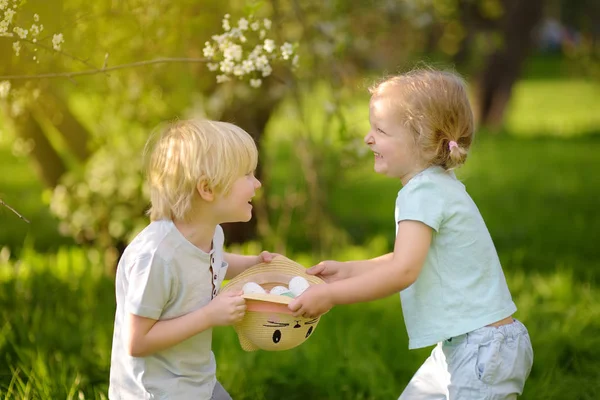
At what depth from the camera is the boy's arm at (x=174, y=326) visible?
2.11m

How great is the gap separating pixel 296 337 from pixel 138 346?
0.42 meters

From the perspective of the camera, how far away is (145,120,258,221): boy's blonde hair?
216 centimetres

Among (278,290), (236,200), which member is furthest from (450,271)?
(236,200)

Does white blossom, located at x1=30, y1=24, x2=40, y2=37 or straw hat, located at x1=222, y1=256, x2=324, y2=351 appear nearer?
straw hat, located at x1=222, y1=256, x2=324, y2=351

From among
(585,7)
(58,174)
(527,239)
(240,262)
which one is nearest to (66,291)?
(58,174)

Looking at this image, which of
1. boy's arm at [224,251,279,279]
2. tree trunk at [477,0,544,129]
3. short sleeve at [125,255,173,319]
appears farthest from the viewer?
tree trunk at [477,0,544,129]

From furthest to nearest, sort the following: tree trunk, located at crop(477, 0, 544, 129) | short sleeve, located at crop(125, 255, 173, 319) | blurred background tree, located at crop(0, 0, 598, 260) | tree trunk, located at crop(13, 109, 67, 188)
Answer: tree trunk, located at crop(477, 0, 544, 129) < tree trunk, located at crop(13, 109, 67, 188) < blurred background tree, located at crop(0, 0, 598, 260) < short sleeve, located at crop(125, 255, 173, 319)

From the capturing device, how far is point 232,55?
8.60 feet

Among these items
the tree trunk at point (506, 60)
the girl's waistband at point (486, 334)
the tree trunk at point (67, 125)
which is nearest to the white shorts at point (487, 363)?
the girl's waistband at point (486, 334)

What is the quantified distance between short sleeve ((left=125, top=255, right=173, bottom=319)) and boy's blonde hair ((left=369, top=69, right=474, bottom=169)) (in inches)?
31.8

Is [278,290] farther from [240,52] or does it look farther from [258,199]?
[258,199]

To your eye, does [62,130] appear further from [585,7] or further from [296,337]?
[585,7]

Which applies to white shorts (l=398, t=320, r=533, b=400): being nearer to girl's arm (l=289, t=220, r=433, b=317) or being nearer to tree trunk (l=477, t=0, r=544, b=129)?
girl's arm (l=289, t=220, r=433, b=317)

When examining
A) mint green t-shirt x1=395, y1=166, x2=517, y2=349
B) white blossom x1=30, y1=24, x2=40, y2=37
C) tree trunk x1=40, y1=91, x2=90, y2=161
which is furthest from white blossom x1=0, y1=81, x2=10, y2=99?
tree trunk x1=40, y1=91, x2=90, y2=161
